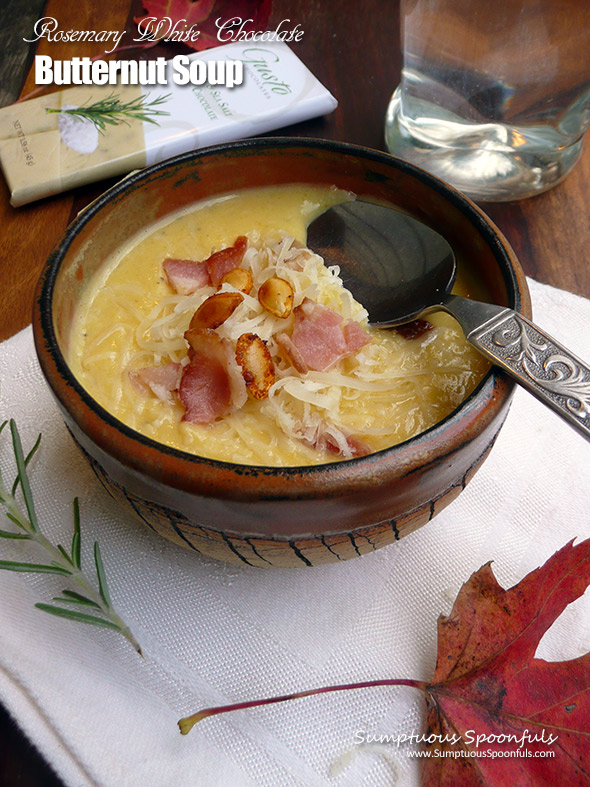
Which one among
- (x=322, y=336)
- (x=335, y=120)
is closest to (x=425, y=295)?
(x=322, y=336)

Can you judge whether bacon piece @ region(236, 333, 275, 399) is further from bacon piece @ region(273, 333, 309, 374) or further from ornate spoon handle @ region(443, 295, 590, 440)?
ornate spoon handle @ region(443, 295, 590, 440)

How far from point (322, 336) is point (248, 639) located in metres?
0.44

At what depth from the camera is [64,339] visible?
44.9 inches

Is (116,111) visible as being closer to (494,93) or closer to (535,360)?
(494,93)

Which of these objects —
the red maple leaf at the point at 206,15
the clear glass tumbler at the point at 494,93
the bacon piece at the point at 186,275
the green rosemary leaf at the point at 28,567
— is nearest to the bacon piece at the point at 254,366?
the bacon piece at the point at 186,275

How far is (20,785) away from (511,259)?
97 centimetres

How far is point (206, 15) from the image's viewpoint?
6.95ft

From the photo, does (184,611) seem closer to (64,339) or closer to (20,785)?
(20,785)

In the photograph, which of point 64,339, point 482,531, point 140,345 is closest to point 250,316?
point 140,345

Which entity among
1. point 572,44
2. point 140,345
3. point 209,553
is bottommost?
point 209,553

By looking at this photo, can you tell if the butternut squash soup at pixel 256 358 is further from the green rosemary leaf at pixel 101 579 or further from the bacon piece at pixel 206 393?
the green rosemary leaf at pixel 101 579

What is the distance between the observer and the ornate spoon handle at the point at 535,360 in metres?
0.95

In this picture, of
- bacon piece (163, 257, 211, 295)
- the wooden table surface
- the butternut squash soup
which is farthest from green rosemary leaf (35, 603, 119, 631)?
the wooden table surface

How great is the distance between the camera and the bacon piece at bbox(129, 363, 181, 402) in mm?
1112
